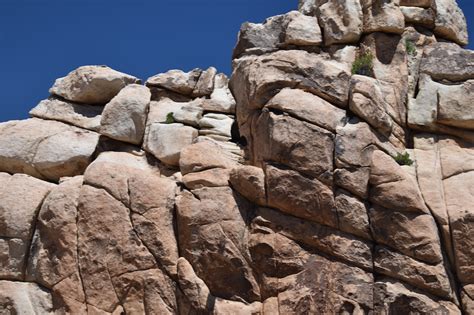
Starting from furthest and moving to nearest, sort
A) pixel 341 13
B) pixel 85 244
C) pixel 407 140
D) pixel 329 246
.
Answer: pixel 341 13
pixel 407 140
pixel 85 244
pixel 329 246

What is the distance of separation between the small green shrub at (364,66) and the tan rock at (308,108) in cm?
286

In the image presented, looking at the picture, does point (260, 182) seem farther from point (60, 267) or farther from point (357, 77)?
point (60, 267)

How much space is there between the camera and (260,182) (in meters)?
23.3

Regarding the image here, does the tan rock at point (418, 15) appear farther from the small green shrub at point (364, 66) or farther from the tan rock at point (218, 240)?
the tan rock at point (218, 240)

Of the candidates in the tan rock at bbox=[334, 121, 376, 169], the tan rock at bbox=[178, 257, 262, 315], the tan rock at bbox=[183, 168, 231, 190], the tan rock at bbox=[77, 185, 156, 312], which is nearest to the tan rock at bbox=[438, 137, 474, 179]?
the tan rock at bbox=[334, 121, 376, 169]

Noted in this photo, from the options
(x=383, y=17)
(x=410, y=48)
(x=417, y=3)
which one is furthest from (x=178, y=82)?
(x=417, y=3)

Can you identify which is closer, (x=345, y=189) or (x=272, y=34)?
(x=345, y=189)

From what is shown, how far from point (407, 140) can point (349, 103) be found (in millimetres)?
A: 2669

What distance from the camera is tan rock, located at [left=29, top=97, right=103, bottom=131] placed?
28859 millimetres

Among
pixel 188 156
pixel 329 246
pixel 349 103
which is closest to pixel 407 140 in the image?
pixel 349 103

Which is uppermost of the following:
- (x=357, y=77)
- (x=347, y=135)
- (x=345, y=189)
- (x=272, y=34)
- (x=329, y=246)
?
(x=272, y=34)

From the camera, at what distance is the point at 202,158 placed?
976 inches

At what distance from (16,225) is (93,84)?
6.93m

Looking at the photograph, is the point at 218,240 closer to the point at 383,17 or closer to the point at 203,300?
the point at 203,300
